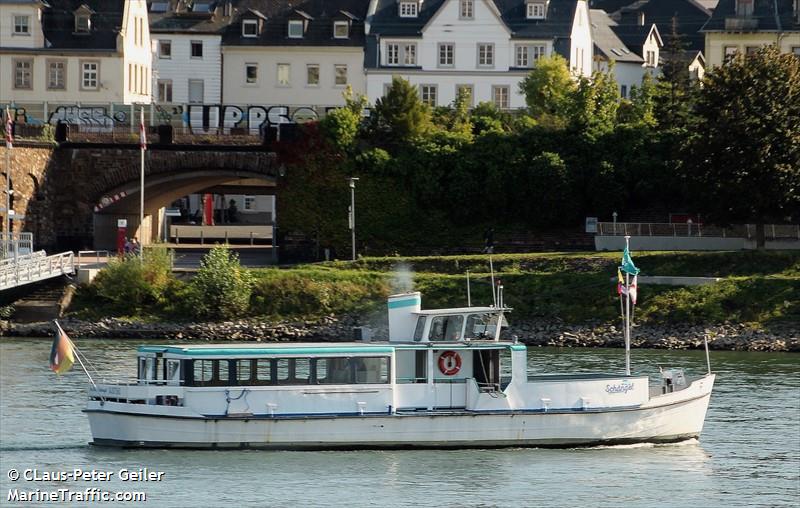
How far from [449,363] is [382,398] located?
194cm

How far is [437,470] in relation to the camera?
137ft

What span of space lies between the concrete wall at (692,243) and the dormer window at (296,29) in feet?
96.4

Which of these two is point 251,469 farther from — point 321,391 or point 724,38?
point 724,38

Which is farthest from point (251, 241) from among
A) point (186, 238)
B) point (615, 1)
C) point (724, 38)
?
point (615, 1)

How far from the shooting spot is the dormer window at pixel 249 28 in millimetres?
101250

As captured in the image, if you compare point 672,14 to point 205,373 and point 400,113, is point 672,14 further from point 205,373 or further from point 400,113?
point 205,373

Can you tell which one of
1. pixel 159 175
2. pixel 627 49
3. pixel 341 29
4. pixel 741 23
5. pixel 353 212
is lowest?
pixel 353 212

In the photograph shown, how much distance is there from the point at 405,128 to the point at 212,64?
20571 mm

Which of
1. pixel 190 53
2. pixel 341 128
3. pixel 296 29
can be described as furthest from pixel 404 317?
pixel 190 53

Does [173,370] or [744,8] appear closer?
[173,370]

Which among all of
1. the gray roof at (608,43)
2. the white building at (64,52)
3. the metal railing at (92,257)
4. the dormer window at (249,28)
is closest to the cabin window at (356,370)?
the metal railing at (92,257)

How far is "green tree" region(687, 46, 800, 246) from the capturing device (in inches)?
2901

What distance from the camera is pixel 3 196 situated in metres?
80.1

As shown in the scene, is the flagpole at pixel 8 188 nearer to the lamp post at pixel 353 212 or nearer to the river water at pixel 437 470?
the lamp post at pixel 353 212
